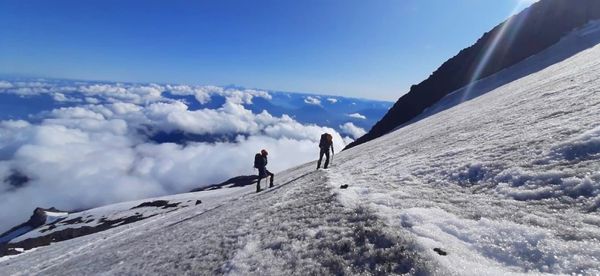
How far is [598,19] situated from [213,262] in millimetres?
72317

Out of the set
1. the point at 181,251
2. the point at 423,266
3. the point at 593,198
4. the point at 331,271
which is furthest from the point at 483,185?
the point at 181,251

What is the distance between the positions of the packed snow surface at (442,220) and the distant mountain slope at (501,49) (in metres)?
49.9

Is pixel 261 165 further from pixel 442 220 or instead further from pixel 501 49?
pixel 501 49

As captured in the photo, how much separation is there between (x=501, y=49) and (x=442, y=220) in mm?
67417

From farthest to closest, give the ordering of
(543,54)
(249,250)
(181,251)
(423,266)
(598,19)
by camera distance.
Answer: (598,19)
(543,54)
(181,251)
(249,250)
(423,266)

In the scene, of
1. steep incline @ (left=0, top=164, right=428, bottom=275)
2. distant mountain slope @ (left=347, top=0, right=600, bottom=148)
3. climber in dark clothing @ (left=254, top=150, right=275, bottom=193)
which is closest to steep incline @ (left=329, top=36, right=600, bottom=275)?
steep incline @ (left=0, top=164, right=428, bottom=275)

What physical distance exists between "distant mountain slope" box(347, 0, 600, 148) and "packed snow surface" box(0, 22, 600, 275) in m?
49.9

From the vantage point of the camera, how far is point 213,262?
10852 millimetres

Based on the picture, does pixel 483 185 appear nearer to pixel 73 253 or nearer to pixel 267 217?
pixel 267 217

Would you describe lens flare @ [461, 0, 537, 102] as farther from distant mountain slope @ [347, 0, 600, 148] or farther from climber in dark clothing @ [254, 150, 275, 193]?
climber in dark clothing @ [254, 150, 275, 193]

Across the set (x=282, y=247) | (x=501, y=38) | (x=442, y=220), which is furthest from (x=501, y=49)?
(x=282, y=247)

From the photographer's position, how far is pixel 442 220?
9.15m

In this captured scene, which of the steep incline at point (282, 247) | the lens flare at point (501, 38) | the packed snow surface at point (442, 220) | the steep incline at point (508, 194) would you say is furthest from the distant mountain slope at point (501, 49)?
the steep incline at point (282, 247)

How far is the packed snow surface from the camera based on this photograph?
7.02 metres
